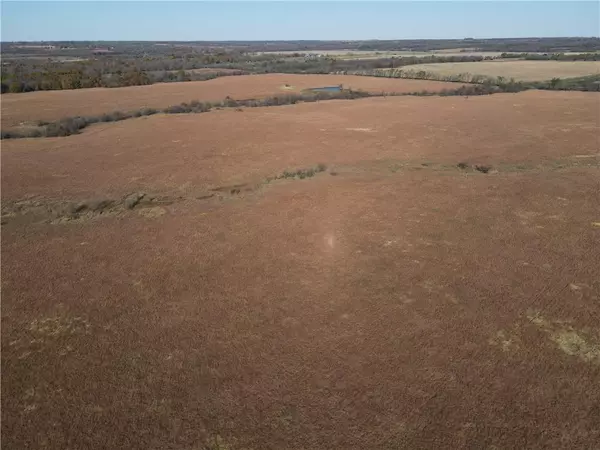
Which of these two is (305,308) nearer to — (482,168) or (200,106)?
(482,168)

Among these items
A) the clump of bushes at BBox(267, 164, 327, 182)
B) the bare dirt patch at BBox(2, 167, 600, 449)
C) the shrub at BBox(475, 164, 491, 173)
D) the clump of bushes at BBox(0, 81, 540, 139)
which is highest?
the clump of bushes at BBox(0, 81, 540, 139)

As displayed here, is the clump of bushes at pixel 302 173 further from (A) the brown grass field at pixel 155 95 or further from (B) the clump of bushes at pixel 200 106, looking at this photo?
(A) the brown grass field at pixel 155 95

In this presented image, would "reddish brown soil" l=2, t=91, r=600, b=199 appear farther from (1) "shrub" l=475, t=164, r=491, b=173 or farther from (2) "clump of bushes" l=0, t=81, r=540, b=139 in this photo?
(2) "clump of bushes" l=0, t=81, r=540, b=139

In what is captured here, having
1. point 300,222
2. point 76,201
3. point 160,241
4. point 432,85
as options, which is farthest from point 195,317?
point 432,85

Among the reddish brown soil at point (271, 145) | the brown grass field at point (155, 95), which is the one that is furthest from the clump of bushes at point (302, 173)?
the brown grass field at point (155, 95)

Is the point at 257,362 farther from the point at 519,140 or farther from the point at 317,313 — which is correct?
the point at 519,140

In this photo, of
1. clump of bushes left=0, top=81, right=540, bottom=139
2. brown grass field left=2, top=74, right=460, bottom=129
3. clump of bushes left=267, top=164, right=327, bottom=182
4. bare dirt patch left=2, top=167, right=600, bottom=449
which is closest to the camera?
bare dirt patch left=2, top=167, right=600, bottom=449

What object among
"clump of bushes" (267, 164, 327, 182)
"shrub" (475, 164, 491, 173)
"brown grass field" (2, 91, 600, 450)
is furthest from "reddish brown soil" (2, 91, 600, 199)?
"shrub" (475, 164, 491, 173)
